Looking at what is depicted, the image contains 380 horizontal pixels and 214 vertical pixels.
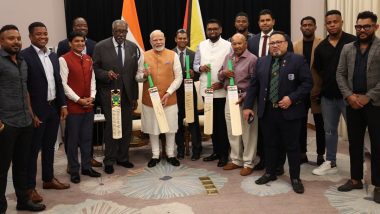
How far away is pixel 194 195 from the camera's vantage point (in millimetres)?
3348

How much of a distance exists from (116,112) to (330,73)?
6.82 feet

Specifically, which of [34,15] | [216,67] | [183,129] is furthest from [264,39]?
[34,15]

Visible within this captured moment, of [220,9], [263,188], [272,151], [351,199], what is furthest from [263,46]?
[220,9]

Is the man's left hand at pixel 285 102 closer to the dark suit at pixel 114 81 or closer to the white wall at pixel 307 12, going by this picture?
the dark suit at pixel 114 81

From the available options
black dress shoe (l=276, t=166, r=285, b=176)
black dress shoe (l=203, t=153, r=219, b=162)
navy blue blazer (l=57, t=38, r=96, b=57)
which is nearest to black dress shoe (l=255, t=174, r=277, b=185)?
black dress shoe (l=276, t=166, r=285, b=176)

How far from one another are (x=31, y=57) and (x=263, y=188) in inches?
88.2

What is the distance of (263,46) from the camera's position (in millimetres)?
3857

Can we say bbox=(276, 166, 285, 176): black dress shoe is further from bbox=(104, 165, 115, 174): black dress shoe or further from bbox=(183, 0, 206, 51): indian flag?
bbox=(183, 0, 206, 51): indian flag

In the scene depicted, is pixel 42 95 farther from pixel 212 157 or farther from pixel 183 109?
pixel 212 157

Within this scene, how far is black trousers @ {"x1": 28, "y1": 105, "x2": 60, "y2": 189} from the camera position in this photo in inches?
123

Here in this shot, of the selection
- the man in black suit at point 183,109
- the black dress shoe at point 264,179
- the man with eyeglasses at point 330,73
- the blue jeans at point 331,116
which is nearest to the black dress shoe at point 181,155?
the man in black suit at point 183,109

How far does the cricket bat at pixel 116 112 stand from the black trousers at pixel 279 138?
4.70ft

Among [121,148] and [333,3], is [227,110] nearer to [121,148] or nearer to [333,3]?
[121,148]

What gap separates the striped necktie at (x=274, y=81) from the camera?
3295mm
